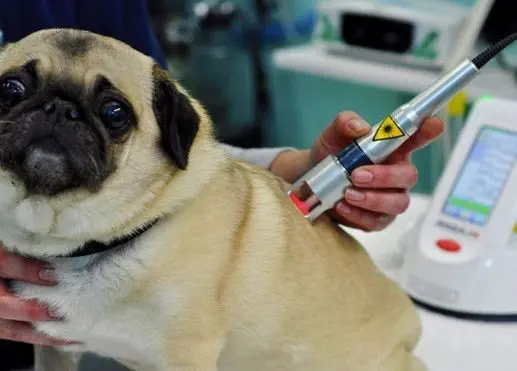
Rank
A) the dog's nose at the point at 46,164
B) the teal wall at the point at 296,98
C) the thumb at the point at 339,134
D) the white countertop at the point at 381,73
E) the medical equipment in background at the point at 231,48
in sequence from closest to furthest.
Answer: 1. the dog's nose at the point at 46,164
2. the thumb at the point at 339,134
3. the white countertop at the point at 381,73
4. the teal wall at the point at 296,98
5. the medical equipment in background at the point at 231,48

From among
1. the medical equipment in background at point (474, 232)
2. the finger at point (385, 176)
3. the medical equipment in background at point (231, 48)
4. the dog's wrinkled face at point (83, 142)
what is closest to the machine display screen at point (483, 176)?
the medical equipment in background at point (474, 232)

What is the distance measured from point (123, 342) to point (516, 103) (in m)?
0.58

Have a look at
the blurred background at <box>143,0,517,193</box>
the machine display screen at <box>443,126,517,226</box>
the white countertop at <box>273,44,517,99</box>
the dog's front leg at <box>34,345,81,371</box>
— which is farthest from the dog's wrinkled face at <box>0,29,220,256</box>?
the blurred background at <box>143,0,517,193</box>

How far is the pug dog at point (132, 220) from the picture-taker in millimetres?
665

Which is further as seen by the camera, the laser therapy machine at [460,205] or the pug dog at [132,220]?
the laser therapy machine at [460,205]

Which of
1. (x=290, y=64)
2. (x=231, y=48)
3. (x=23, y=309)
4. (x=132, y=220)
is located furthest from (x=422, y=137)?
(x=231, y=48)

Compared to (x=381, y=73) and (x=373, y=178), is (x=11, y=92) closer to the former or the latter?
(x=373, y=178)

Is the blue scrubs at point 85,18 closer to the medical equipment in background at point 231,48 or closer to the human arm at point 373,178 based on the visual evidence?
the human arm at point 373,178

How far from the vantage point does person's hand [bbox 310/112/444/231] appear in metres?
0.86

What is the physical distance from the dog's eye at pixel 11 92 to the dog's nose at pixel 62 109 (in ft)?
0.09

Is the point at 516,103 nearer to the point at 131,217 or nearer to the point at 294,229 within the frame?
the point at 294,229

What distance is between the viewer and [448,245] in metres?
0.96

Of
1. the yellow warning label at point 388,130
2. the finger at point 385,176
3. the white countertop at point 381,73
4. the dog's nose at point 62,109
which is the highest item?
the dog's nose at point 62,109

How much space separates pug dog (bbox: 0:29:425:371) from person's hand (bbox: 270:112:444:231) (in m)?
0.13
